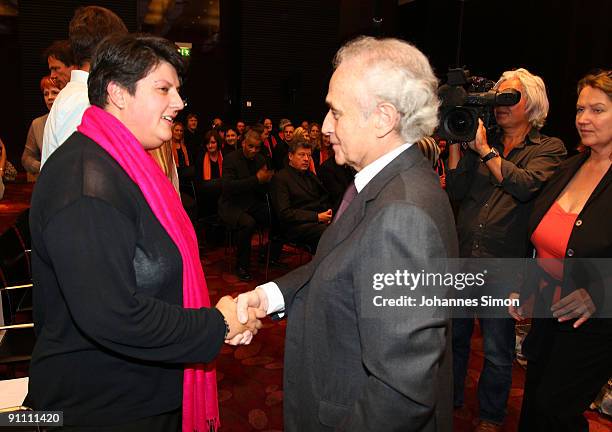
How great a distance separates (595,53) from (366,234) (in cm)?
775

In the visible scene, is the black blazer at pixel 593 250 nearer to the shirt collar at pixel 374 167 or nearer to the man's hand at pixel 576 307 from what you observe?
the man's hand at pixel 576 307

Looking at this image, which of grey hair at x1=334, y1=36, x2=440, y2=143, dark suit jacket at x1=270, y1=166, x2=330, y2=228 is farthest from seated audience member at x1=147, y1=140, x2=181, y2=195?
dark suit jacket at x1=270, y1=166, x2=330, y2=228

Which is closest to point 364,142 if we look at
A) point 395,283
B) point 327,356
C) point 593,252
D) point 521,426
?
point 395,283

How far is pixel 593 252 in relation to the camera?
1.89 meters

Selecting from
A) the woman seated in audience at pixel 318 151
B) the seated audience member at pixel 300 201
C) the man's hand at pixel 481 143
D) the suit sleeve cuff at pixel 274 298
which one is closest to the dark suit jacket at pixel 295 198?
the seated audience member at pixel 300 201

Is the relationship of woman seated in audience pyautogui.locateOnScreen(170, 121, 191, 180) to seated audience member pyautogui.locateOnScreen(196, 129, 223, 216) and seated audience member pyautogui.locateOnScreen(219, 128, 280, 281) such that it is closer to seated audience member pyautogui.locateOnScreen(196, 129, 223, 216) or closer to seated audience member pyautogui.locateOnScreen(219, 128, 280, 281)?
seated audience member pyautogui.locateOnScreen(196, 129, 223, 216)

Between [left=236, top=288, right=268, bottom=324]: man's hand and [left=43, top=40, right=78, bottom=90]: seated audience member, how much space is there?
1.88 metres

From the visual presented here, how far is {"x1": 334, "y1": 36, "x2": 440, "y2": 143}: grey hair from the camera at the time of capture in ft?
4.07

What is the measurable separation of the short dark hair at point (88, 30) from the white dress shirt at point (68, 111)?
0.09 metres

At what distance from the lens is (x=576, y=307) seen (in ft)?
6.31

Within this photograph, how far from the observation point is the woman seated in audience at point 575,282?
6.27ft

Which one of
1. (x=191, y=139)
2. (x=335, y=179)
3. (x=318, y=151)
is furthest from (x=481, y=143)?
(x=191, y=139)

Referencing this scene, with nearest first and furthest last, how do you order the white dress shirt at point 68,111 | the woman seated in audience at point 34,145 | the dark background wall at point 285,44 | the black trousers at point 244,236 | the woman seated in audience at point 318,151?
the white dress shirt at point 68,111, the woman seated in audience at point 34,145, the black trousers at point 244,236, the woman seated in audience at point 318,151, the dark background wall at point 285,44

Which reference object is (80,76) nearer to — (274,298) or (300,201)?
(274,298)
